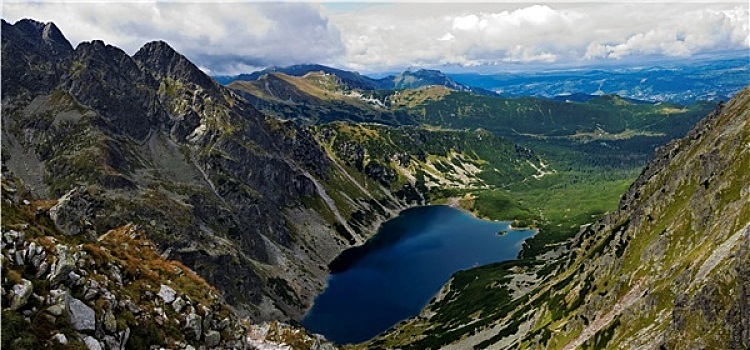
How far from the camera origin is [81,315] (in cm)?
3397

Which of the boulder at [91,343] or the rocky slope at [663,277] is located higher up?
the boulder at [91,343]

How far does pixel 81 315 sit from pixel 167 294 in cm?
980

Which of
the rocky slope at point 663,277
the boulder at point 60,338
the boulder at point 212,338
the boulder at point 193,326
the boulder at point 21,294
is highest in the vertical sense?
the boulder at point 21,294

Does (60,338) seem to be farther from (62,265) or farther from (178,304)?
(178,304)

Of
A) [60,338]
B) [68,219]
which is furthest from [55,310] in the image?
[68,219]

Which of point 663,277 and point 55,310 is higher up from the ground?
point 55,310

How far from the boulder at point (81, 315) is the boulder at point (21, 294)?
2.72m

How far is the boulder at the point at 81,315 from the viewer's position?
1315 inches

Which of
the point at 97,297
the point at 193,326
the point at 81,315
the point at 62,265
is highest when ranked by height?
the point at 62,265

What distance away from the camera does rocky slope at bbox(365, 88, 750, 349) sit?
64.1 metres

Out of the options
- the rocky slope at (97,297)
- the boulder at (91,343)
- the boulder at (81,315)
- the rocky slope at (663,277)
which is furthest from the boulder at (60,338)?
the rocky slope at (663,277)

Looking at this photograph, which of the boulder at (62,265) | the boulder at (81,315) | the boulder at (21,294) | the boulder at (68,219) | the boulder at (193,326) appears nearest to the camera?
the boulder at (21,294)

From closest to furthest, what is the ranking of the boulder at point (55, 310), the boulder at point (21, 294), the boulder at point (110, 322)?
the boulder at point (21, 294)
the boulder at point (55, 310)
the boulder at point (110, 322)

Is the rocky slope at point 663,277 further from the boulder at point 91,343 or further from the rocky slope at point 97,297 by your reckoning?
the boulder at point 91,343
